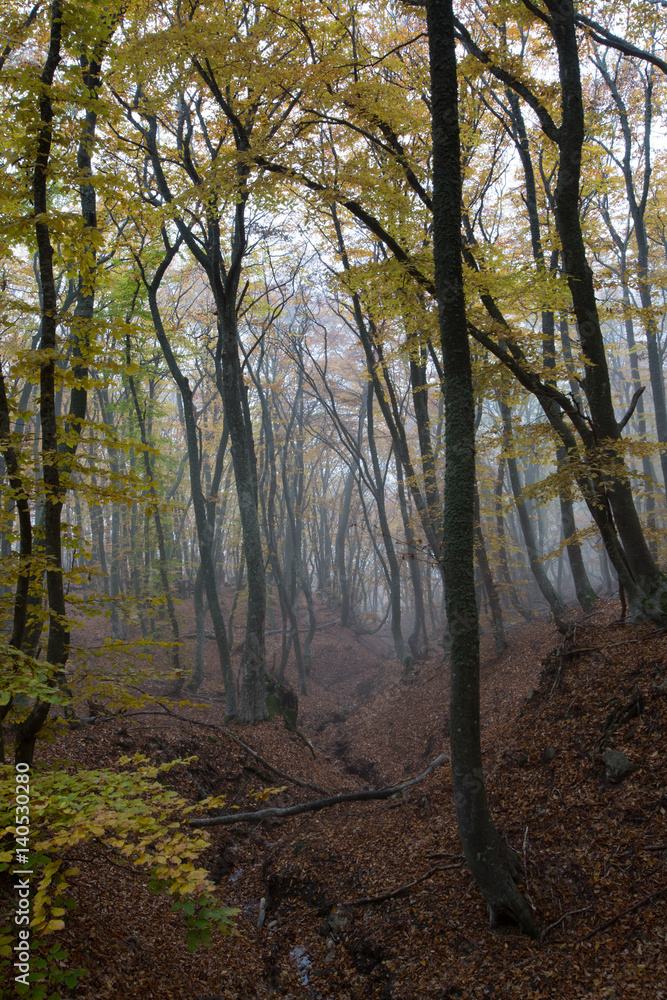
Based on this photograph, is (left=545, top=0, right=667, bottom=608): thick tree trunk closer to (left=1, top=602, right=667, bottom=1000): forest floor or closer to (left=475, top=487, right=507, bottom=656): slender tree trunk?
(left=1, top=602, right=667, bottom=1000): forest floor

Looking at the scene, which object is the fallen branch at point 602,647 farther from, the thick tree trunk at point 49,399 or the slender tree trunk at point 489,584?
the thick tree trunk at point 49,399

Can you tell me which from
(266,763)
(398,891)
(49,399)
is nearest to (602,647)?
(398,891)

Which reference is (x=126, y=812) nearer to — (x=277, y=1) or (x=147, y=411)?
(x=277, y=1)

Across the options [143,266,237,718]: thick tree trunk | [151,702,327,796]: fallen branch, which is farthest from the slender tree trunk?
[143,266,237,718]: thick tree trunk

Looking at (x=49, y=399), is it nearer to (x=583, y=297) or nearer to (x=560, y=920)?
(x=560, y=920)

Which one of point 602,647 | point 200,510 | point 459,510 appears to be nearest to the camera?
point 459,510

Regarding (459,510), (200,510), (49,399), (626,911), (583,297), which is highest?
(583,297)

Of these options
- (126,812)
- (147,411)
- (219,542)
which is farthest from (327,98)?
(219,542)

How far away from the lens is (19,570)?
3.48 meters

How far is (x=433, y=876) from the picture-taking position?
4.94 m

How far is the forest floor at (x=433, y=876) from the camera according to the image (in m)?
3.66

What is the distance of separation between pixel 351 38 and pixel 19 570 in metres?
8.47

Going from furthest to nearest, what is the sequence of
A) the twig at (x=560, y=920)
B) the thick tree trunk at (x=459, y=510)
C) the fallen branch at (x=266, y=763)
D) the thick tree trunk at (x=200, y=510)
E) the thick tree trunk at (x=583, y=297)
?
the thick tree trunk at (x=200, y=510) → the fallen branch at (x=266, y=763) → the thick tree trunk at (x=583, y=297) → the thick tree trunk at (x=459, y=510) → the twig at (x=560, y=920)

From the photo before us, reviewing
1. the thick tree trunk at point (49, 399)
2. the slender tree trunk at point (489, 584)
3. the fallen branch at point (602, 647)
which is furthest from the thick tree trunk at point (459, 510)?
the slender tree trunk at point (489, 584)
